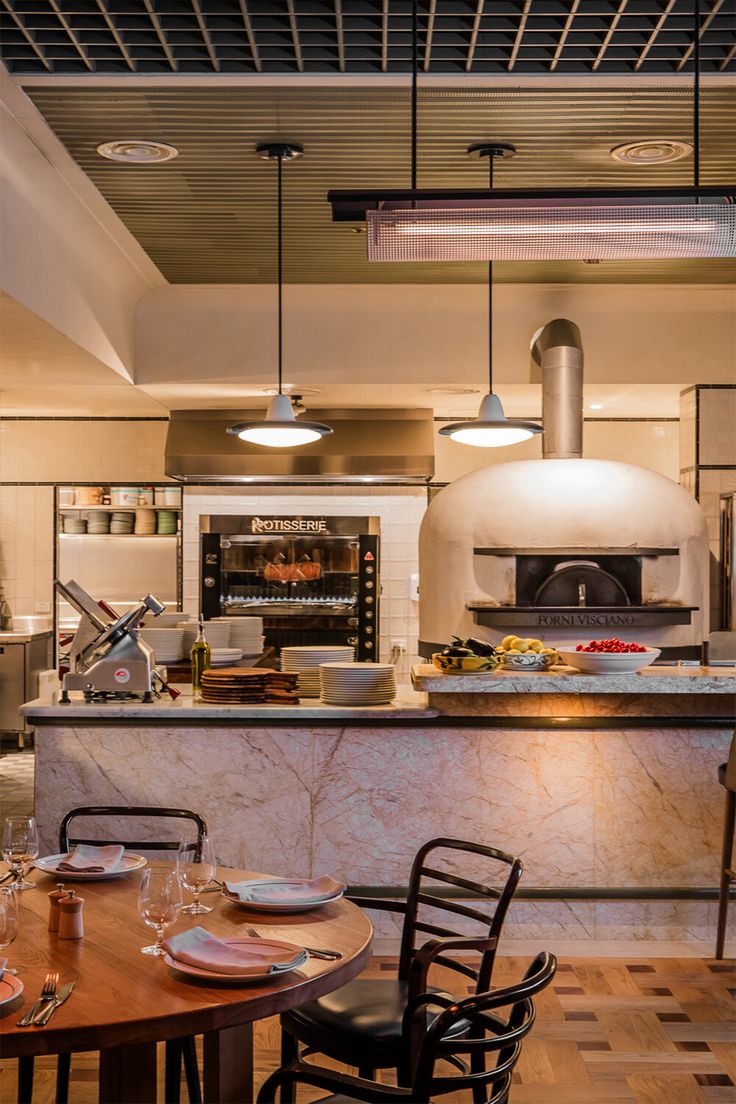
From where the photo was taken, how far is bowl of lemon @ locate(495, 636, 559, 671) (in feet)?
15.1

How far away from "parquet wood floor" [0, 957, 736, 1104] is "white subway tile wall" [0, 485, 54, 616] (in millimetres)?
5862

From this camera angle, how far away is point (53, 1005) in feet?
6.30

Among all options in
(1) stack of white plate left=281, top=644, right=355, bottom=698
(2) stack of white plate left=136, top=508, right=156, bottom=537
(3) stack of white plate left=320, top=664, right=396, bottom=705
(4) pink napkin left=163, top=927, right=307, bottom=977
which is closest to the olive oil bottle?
(1) stack of white plate left=281, top=644, right=355, bottom=698

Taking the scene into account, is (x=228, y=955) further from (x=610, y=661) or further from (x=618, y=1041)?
(x=610, y=661)

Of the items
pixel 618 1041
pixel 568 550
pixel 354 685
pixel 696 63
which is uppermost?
pixel 696 63

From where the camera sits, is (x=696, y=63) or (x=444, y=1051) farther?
(x=696, y=63)

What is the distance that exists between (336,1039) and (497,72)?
3241 mm

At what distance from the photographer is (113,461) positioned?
9.09 metres

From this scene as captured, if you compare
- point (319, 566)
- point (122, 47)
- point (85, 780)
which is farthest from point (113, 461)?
point (122, 47)

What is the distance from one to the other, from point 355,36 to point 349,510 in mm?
4866

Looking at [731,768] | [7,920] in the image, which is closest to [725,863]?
[731,768]

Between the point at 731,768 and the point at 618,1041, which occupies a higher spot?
the point at 731,768

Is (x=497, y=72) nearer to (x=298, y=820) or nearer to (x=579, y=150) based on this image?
(x=579, y=150)

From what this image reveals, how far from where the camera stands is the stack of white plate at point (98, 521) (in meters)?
9.10
